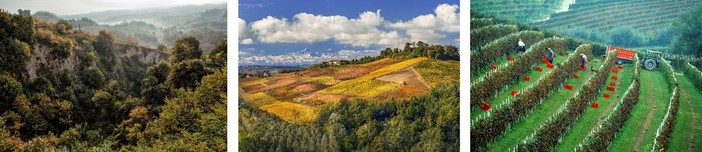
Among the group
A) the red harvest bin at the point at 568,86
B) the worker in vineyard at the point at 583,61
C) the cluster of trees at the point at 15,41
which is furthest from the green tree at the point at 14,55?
the worker in vineyard at the point at 583,61

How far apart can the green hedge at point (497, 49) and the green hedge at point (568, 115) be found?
65 cm

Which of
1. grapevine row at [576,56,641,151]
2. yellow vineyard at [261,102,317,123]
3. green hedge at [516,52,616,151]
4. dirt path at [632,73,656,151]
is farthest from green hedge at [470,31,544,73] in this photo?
yellow vineyard at [261,102,317,123]

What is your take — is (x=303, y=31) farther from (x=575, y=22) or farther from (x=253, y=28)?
(x=575, y=22)

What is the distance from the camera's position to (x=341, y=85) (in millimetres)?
8898

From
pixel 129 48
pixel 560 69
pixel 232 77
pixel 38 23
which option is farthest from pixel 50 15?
pixel 560 69

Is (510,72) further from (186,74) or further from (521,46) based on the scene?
(186,74)

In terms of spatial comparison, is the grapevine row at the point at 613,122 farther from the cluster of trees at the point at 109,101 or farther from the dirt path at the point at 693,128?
the cluster of trees at the point at 109,101

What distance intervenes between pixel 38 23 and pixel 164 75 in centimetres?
141

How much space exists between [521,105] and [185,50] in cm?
348

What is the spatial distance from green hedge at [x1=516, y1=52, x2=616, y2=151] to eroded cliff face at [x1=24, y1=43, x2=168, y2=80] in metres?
3.88

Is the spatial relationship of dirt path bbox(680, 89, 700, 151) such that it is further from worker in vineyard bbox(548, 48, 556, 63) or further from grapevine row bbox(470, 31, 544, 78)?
grapevine row bbox(470, 31, 544, 78)

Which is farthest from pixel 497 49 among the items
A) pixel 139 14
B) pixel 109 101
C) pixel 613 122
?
pixel 109 101

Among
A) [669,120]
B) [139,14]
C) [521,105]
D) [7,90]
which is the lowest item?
[669,120]

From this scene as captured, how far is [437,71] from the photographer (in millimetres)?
8570
